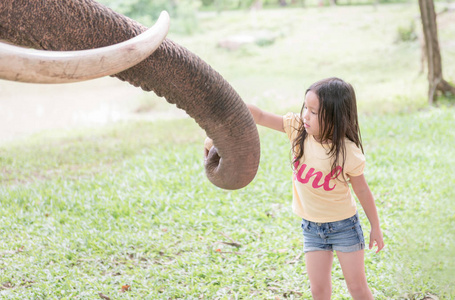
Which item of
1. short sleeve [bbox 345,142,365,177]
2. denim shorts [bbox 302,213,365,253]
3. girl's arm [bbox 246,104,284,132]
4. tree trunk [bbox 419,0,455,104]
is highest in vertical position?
tree trunk [bbox 419,0,455,104]

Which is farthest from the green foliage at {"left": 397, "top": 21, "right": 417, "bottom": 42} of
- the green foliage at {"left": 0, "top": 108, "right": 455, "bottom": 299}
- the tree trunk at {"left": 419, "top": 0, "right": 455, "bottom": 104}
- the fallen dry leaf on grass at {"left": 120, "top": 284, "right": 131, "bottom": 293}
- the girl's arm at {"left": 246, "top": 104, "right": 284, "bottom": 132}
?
the girl's arm at {"left": 246, "top": 104, "right": 284, "bottom": 132}

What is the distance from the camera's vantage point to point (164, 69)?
1786mm

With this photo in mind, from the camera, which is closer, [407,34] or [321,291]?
[321,291]

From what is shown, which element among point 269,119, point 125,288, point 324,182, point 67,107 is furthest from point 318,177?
point 67,107

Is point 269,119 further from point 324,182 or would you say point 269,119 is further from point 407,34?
point 407,34

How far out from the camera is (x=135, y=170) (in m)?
4.75

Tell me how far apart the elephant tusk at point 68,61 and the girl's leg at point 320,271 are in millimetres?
980

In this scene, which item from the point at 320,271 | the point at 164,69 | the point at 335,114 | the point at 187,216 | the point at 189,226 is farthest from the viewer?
the point at 187,216

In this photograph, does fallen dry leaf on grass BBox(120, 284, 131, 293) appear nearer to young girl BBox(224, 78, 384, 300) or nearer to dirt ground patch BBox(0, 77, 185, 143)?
young girl BBox(224, 78, 384, 300)

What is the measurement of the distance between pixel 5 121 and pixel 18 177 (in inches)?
165

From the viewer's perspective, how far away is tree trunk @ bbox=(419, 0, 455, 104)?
6625mm

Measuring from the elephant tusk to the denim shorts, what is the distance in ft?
3.01

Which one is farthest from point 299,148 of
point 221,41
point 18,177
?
point 221,41

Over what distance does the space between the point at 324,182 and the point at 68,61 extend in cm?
102
